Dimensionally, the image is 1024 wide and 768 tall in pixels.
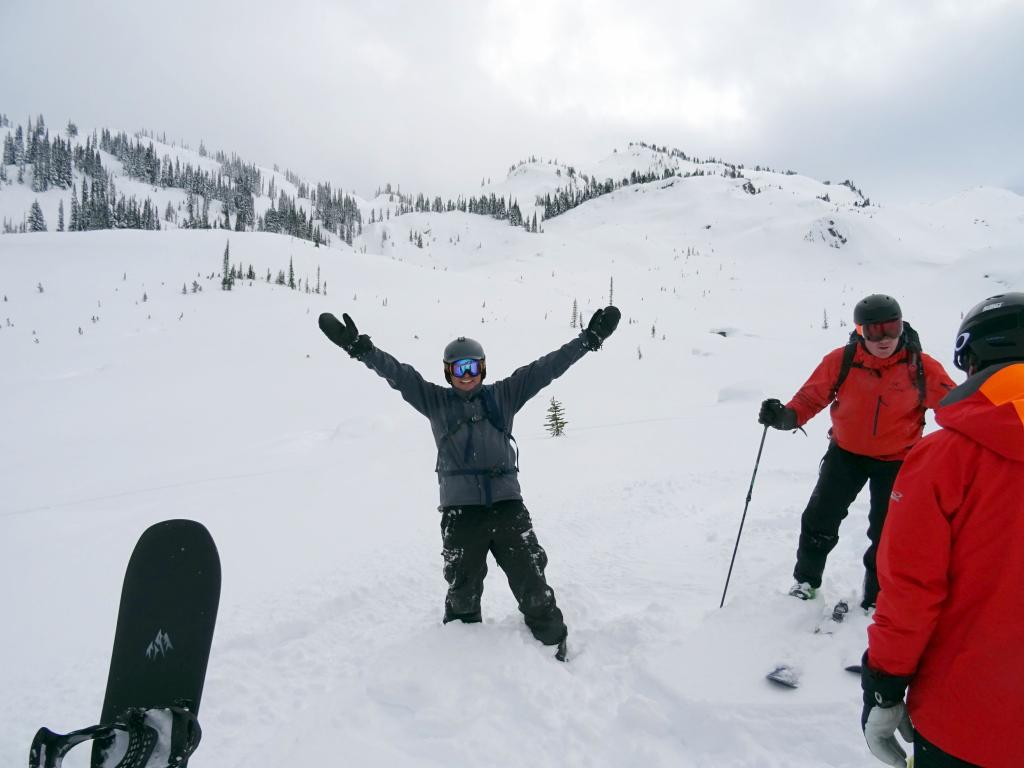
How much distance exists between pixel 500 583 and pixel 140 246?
24618mm

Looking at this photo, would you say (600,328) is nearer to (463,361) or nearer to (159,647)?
(463,361)

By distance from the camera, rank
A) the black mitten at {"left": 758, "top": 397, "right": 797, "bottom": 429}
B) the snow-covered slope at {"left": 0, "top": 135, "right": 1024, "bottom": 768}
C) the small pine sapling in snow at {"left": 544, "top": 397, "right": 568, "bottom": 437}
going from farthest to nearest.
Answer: the small pine sapling in snow at {"left": 544, "top": 397, "right": 568, "bottom": 437} < the black mitten at {"left": 758, "top": 397, "right": 797, "bottom": 429} < the snow-covered slope at {"left": 0, "top": 135, "right": 1024, "bottom": 768}

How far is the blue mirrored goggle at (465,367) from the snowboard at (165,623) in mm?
1683

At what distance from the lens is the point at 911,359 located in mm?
3236

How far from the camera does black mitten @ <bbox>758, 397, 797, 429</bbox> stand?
357 cm

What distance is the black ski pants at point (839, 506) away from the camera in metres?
3.35

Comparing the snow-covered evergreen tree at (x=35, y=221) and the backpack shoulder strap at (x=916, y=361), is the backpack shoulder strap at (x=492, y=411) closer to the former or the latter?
the backpack shoulder strap at (x=916, y=361)

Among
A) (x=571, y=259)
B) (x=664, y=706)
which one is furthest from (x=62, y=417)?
(x=571, y=259)

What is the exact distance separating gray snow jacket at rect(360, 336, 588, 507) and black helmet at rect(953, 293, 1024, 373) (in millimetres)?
1934

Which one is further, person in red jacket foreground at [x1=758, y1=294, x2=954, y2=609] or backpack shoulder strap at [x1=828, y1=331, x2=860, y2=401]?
backpack shoulder strap at [x1=828, y1=331, x2=860, y2=401]

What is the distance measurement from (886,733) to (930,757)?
0.13 m

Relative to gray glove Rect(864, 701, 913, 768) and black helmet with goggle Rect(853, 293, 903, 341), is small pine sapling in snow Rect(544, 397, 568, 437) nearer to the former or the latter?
black helmet with goggle Rect(853, 293, 903, 341)

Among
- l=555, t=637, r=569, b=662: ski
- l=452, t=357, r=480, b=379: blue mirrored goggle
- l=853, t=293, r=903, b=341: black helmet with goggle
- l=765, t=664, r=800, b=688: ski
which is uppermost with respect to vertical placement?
l=853, t=293, r=903, b=341: black helmet with goggle

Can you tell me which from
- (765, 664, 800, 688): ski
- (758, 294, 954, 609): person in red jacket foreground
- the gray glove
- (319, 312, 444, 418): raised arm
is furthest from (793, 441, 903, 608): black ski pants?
(319, 312, 444, 418): raised arm
